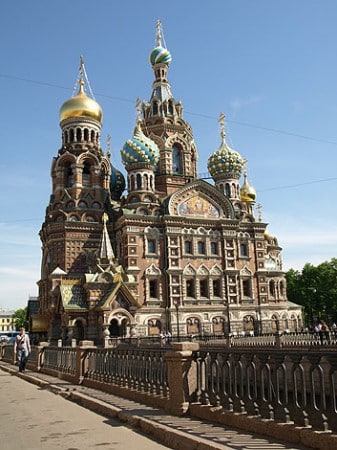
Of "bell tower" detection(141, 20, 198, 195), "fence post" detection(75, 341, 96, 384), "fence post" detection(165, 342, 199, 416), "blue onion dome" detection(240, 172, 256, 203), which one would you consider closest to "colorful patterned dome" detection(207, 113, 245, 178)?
"bell tower" detection(141, 20, 198, 195)

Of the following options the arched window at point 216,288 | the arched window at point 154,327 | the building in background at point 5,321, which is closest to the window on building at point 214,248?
the arched window at point 216,288

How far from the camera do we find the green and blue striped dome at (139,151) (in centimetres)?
3681

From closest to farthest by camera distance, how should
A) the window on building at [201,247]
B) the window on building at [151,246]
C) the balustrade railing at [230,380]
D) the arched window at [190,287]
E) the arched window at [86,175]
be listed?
1. the balustrade railing at [230,380]
2. the window on building at [151,246]
3. the arched window at [190,287]
4. the window on building at [201,247]
5. the arched window at [86,175]

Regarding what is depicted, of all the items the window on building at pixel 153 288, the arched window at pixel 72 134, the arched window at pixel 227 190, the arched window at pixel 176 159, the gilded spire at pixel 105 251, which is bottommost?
the window on building at pixel 153 288

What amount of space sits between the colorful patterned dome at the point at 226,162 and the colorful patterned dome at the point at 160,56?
9.51 m

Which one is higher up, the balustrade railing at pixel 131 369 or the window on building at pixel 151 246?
the window on building at pixel 151 246

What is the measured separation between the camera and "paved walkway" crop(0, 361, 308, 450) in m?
5.71

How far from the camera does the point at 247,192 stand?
45375 millimetres

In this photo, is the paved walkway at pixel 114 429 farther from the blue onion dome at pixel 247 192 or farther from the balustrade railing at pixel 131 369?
the blue onion dome at pixel 247 192

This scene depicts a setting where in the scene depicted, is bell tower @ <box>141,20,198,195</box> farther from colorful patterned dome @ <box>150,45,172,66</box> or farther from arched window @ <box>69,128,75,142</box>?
arched window @ <box>69,128,75,142</box>

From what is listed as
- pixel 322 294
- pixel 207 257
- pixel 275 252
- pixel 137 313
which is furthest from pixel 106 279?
pixel 322 294

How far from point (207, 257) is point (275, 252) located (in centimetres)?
1364

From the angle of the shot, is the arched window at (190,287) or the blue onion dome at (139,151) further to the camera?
the blue onion dome at (139,151)

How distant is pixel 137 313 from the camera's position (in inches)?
1297
